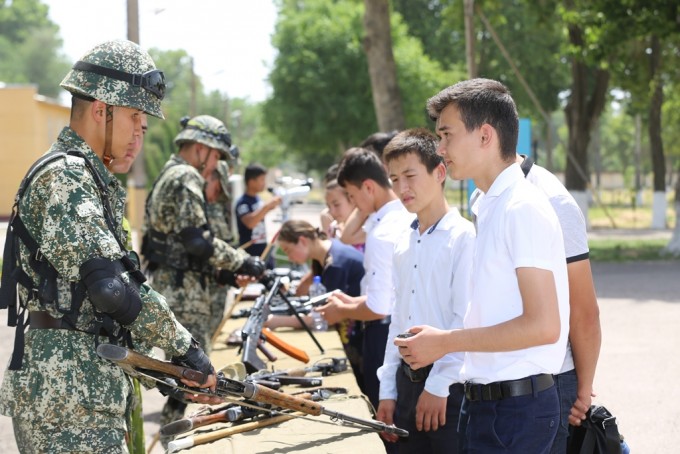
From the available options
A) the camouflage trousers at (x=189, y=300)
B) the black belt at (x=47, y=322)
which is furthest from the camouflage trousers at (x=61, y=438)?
the camouflage trousers at (x=189, y=300)

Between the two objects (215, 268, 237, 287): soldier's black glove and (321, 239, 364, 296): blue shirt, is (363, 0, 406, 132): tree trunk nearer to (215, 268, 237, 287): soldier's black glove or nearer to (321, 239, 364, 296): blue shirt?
(215, 268, 237, 287): soldier's black glove

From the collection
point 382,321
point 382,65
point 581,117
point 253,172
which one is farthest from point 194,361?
point 581,117

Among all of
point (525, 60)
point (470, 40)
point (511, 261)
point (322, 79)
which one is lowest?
point (511, 261)

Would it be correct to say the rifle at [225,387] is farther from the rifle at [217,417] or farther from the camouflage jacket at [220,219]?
the camouflage jacket at [220,219]

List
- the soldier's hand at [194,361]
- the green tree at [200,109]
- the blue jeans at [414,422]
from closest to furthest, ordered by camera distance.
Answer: the soldier's hand at [194,361]
the blue jeans at [414,422]
the green tree at [200,109]

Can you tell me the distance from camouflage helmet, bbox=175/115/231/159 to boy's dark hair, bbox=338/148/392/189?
137cm

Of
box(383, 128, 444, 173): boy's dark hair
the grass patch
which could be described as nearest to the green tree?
the grass patch

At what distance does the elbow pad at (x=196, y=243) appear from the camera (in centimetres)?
646

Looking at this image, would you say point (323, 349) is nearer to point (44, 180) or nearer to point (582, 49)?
point (44, 180)

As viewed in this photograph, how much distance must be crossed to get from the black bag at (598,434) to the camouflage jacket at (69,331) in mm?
1596

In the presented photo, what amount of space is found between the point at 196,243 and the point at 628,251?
16.3 m

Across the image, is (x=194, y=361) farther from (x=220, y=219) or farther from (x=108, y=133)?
(x=220, y=219)

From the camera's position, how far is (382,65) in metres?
17.4

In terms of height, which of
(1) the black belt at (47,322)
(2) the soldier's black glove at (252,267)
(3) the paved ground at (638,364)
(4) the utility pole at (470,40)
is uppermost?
(4) the utility pole at (470,40)
